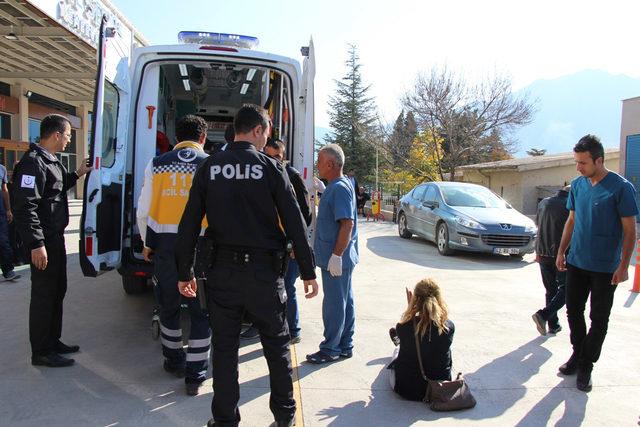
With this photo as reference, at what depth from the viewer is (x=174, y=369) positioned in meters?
3.91

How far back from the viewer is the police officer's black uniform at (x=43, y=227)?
3.80 meters

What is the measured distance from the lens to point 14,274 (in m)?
7.16

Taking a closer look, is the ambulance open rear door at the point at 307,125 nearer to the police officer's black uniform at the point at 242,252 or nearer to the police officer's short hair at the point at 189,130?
the police officer's short hair at the point at 189,130

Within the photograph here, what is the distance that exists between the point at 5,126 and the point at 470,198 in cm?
1742

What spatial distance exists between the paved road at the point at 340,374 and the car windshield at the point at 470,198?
4276mm

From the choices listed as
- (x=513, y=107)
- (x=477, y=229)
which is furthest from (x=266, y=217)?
(x=513, y=107)

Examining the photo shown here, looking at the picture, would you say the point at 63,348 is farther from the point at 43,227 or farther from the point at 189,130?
the point at 189,130

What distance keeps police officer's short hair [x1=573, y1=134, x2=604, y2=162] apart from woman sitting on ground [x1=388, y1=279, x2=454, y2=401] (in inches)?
63.1

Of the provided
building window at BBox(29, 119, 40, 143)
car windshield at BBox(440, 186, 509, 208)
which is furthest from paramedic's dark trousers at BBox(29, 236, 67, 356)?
building window at BBox(29, 119, 40, 143)

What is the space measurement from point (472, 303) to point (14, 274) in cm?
640

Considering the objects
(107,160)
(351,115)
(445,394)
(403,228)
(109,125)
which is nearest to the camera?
(445,394)

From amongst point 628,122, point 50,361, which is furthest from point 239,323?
point 628,122

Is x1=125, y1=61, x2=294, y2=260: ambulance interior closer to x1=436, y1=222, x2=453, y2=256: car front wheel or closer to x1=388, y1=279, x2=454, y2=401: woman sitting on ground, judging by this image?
x1=388, y1=279, x2=454, y2=401: woman sitting on ground

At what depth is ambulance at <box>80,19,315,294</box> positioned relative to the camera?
4203 mm
